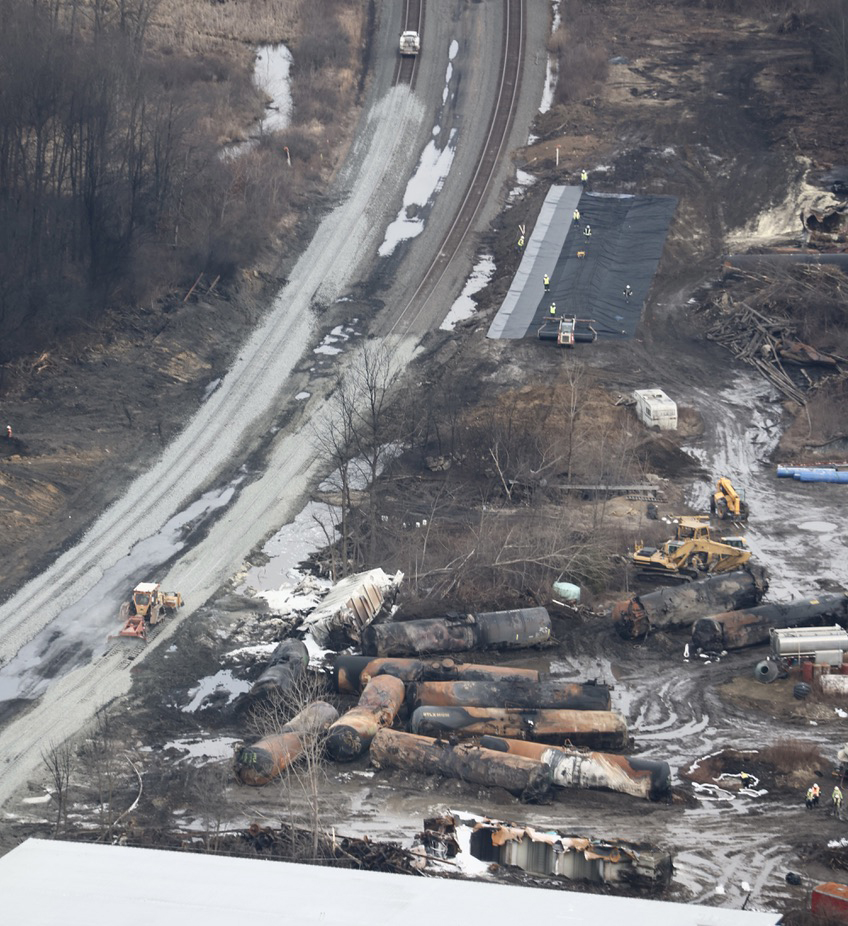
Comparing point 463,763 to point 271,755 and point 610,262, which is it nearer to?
point 271,755

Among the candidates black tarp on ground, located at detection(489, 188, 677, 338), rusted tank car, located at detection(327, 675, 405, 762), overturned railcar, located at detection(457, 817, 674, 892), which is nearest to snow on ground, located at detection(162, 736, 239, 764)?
rusted tank car, located at detection(327, 675, 405, 762)

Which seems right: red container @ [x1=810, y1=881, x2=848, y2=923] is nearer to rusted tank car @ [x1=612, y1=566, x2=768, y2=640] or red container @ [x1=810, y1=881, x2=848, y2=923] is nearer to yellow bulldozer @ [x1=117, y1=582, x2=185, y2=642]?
rusted tank car @ [x1=612, y1=566, x2=768, y2=640]

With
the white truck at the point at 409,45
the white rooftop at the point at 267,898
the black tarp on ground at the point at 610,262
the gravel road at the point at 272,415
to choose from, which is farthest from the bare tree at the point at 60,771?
the white truck at the point at 409,45

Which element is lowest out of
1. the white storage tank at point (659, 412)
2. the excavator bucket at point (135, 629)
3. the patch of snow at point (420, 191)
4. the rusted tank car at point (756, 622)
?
the excavator bucket at point (135, 629)

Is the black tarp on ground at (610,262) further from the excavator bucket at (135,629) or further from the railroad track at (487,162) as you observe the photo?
the excavator bucket at (135,629)

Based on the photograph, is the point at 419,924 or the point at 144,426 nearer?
the point at 419,924

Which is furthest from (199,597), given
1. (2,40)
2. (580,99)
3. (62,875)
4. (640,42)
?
(640,42)

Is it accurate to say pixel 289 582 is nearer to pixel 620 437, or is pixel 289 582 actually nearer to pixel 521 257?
pixel 620 437
